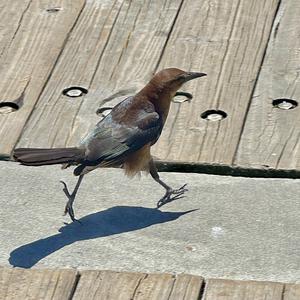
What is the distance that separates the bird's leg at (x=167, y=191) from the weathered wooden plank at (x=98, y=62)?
1.95 ft

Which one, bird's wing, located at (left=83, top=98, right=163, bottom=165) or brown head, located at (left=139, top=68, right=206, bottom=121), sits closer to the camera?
bird's wing, located at (left=83, top=98, right=163, bottom=165)

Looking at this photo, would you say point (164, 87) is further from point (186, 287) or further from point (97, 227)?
point (186, 287)

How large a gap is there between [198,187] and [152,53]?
1499 millimetres

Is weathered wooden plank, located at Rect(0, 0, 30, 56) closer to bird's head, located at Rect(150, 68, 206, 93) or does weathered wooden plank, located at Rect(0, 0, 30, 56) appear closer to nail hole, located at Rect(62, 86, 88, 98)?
nail hole, located at Rect(62, 86, 88, 98)

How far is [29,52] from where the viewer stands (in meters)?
6.84

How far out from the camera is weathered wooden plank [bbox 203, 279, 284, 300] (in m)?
4.43

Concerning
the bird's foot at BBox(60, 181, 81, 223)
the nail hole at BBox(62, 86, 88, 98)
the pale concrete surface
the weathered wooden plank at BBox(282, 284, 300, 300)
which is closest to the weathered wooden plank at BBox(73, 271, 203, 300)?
the pale concrete surface

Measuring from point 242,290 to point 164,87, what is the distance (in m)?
1.62

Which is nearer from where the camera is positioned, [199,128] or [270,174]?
[270,174]

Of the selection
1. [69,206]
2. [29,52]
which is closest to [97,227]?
[69,206]

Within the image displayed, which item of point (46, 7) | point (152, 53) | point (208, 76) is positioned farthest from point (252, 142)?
point (46, 7)

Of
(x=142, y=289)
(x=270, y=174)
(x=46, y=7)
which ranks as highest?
(x=46, y=7)

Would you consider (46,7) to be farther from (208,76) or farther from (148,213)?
(148,213)

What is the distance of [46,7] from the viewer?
7.37 metres
